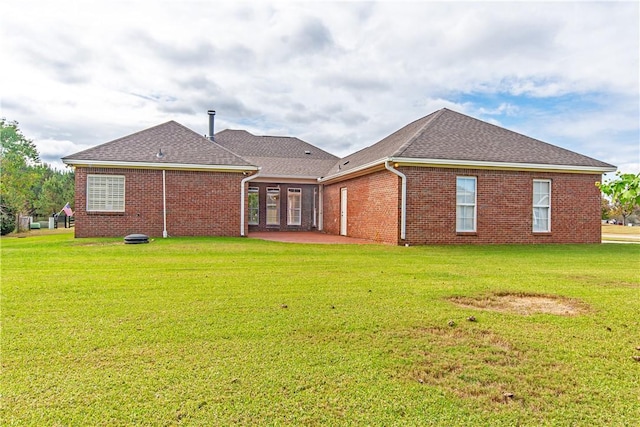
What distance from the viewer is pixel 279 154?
24031 mm

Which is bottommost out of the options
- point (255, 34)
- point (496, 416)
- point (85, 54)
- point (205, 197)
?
point (496, 416)

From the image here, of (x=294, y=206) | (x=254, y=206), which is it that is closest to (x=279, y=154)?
(x=294, y=206)

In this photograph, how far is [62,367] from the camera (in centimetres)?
312

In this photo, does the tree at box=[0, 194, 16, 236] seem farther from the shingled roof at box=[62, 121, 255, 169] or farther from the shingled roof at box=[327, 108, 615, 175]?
the shingled roof at box=[327, 108, 615, 175]

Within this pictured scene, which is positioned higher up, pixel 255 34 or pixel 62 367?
pixel 255 34

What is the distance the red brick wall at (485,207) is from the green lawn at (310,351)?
6.24 metres

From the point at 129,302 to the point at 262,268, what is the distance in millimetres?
3157

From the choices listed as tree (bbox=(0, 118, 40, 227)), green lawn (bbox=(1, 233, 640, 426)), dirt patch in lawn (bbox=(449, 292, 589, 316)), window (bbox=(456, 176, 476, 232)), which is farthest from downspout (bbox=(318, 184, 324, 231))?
tree (bbox=(0, 118, 40, 227))

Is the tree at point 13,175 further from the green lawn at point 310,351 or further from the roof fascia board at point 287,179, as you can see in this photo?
the green lawn at point 310,351

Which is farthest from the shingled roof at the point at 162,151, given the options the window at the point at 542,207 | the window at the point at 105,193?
the window at the point at 542,207

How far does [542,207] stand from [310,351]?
45.3ft

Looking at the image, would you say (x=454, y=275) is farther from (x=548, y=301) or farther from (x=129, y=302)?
(x=129, y=302)

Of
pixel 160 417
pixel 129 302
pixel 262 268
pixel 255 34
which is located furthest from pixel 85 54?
pixel 160 417

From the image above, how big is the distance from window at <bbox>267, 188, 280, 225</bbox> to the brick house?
5.44 metres
